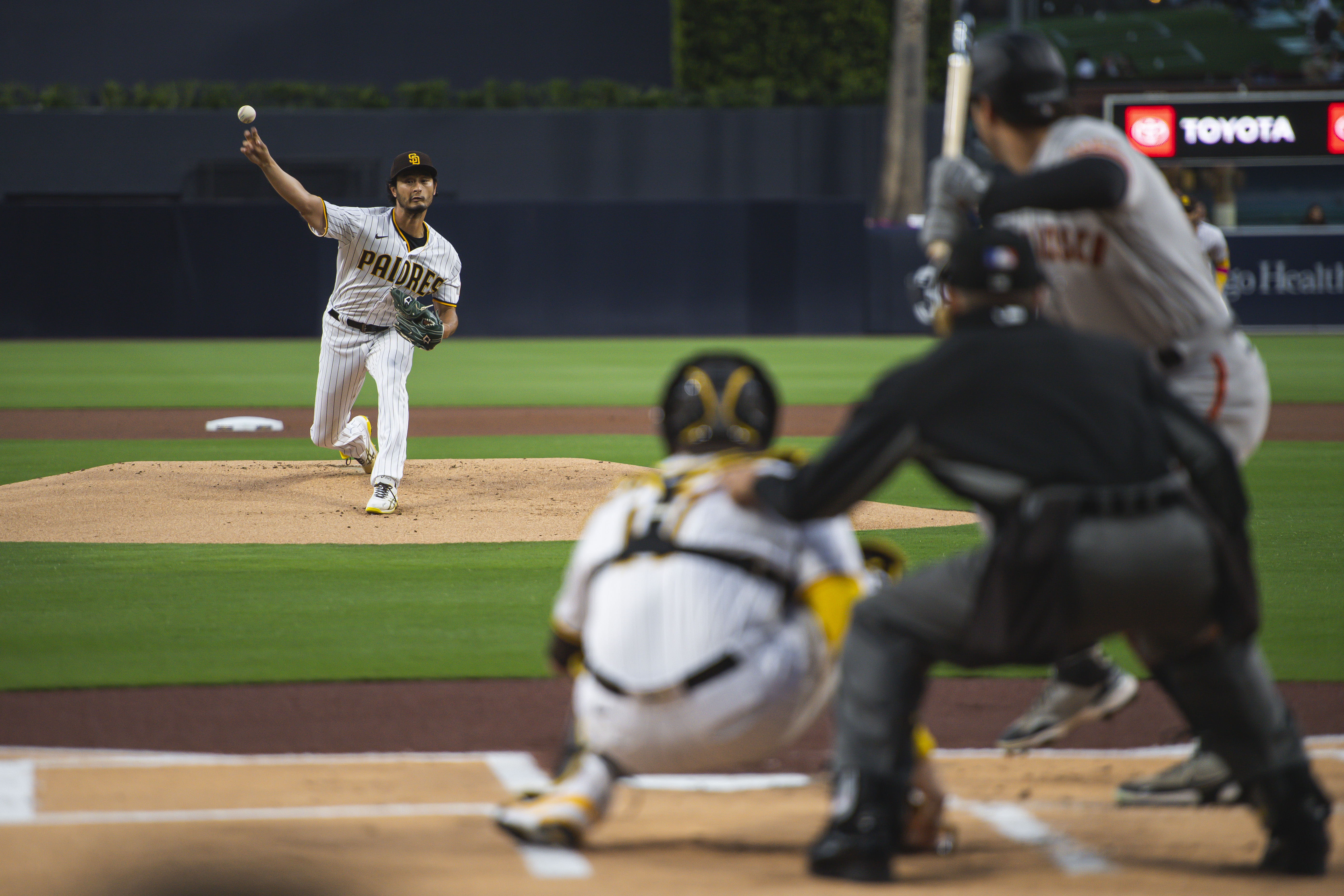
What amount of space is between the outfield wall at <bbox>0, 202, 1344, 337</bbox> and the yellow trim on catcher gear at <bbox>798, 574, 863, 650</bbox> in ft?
74.6

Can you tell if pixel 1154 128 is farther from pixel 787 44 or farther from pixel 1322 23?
pixel 787 44

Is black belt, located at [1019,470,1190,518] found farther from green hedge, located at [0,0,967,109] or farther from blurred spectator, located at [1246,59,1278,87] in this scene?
green hedge, located at [0,0,967,109]

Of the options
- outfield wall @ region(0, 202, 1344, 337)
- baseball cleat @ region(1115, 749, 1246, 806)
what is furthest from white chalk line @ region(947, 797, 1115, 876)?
outfield wall @ region(0, 202, 1344, 337)

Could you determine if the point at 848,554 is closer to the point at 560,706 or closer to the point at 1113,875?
the point at 1113,875

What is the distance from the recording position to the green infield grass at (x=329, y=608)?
5.37 metres

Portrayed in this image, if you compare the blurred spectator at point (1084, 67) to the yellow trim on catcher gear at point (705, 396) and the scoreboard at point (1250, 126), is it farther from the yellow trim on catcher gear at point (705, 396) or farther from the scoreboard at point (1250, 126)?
the yellow trim on catcher gear at point (705, 396)

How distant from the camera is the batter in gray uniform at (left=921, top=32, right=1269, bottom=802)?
370 centimetres

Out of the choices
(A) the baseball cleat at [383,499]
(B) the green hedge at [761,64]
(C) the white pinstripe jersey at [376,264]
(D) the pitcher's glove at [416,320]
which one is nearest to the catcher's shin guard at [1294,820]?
(A) the baseball cleat at [383,499]

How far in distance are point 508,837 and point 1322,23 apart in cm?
3046

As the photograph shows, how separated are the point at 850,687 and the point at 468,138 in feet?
93.3

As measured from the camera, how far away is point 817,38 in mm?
33688

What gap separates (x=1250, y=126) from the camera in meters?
22.1

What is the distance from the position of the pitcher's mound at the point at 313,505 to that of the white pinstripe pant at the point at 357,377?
0.41 meters

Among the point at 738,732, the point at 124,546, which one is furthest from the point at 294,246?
the point at 738,732
